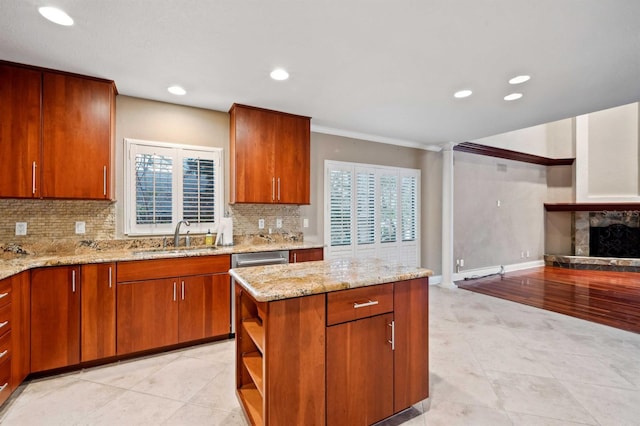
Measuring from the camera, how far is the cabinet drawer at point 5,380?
1.97 metres

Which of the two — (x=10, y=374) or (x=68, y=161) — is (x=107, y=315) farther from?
(x=68, y=161)

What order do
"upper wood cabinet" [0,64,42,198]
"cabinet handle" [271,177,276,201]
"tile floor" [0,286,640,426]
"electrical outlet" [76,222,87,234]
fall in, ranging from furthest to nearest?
"cabinet handle" [271,177,276,201] → "electrical outlet" [76,222,87,234] → "upper wood cabinet" [0,64,42,198] → "tile floor" [0,286,640,426]

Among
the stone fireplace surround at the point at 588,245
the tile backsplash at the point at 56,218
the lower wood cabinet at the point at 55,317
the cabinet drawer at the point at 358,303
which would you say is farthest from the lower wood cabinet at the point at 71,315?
the stone fireplace surround at the point at 588,245

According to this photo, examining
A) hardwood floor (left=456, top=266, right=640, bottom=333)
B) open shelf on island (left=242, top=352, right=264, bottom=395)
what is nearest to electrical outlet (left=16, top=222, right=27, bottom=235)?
open shelf on island (left=242, top=352, right=264, bottom=395)

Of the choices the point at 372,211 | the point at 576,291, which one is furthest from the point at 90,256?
the point at 576,291

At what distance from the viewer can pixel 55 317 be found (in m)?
2.36

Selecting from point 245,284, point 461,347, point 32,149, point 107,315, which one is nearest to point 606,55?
point 461,347

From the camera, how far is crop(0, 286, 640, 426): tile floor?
1.92 meters

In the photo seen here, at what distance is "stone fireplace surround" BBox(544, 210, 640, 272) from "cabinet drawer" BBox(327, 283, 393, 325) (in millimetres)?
7664

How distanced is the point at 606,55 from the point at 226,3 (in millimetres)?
2892

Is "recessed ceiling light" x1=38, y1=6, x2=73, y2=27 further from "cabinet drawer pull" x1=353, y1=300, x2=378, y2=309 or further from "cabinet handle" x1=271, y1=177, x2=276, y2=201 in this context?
"cabinet drawer pull" x1=353, y1=300, x2=378, y2=309

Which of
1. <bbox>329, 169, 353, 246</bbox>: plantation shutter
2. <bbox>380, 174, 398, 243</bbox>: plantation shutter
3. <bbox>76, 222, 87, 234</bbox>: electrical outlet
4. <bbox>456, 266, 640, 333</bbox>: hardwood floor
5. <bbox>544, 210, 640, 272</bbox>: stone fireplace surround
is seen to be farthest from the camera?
<bbox>544, 210, 640, 272</bbox>: stone fireplace surround

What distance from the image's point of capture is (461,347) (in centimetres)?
293

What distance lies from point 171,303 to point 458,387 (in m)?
2.55
